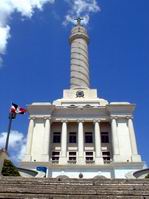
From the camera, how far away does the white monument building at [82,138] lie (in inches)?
1587

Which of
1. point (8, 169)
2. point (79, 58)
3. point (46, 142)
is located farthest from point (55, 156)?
point (79, 58)

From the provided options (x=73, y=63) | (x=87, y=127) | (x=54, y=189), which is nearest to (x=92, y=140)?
(x=87, y=127)

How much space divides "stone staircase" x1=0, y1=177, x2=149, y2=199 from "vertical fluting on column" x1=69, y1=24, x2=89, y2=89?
39096 mm

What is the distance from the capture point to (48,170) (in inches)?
1577

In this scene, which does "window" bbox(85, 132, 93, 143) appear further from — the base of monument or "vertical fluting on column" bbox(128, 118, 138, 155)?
the base of monument

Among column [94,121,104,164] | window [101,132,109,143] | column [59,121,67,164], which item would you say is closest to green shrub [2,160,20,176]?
column [59,121,67,164]

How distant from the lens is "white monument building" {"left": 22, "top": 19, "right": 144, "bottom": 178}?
40312 mm

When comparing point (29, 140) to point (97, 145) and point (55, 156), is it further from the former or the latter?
point (97, 145)

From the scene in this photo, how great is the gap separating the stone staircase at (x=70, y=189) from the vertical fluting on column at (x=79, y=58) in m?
39.1

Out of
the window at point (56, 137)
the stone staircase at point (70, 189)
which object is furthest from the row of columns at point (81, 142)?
the stone staircase at point (70, 189)

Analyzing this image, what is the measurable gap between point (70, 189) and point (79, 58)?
153 feet

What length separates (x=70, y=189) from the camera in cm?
1473

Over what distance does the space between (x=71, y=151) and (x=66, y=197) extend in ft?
108

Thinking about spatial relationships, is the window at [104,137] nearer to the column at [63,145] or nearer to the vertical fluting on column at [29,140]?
the column at [63,145]
